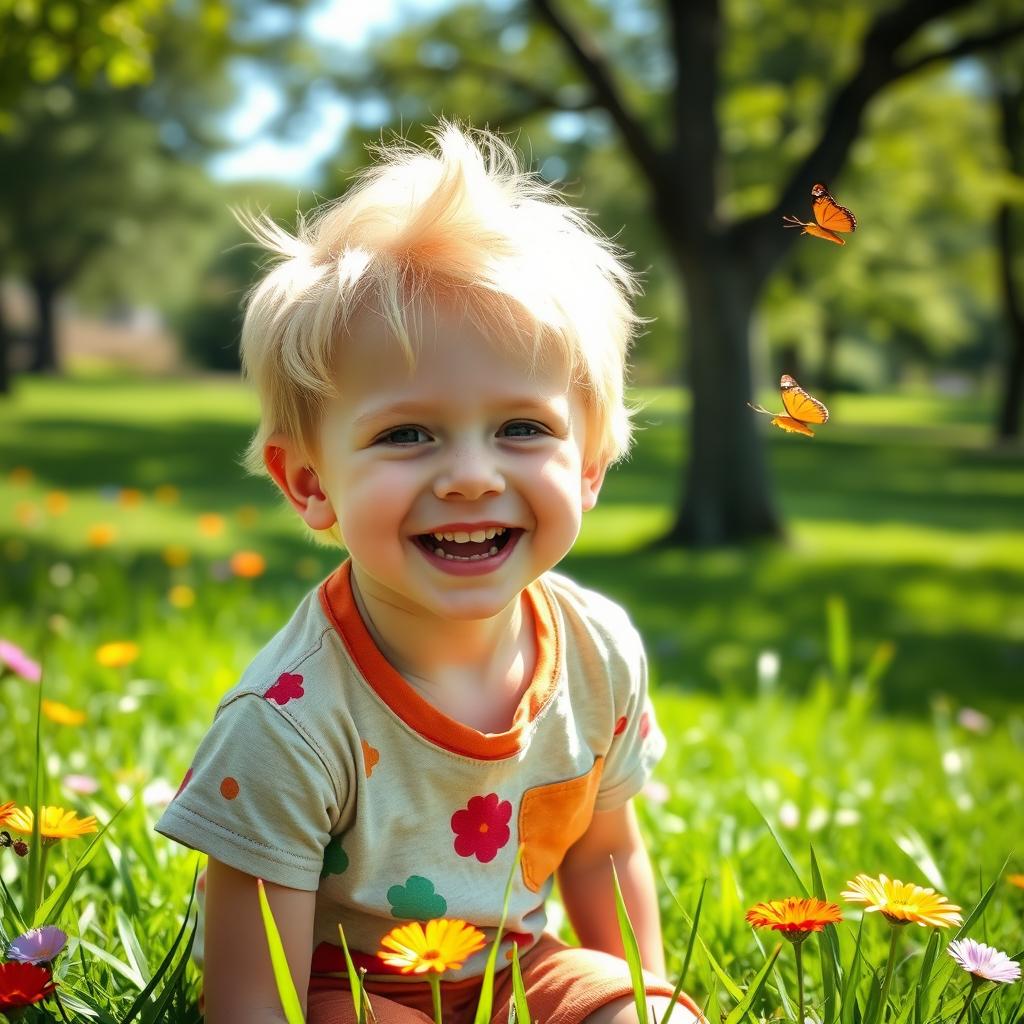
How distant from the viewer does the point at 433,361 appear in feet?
4.76

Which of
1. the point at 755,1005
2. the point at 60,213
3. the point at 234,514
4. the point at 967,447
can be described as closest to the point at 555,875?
the point at 755,1005

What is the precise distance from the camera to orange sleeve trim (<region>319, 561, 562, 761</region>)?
1529 mm

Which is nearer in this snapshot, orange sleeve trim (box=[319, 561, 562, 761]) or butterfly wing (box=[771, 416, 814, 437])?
butterfly wing (box=[771, 416, 814, 437])

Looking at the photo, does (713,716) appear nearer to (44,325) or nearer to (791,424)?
(791,424)

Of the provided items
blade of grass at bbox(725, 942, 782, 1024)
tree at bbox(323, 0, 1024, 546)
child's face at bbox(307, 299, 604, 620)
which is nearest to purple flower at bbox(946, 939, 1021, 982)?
blade of grass at bbox(725, 942, 782, 1024)

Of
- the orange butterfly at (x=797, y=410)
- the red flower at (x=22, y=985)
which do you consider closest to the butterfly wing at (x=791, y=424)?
the orange butterfly at (x=797, y=410)

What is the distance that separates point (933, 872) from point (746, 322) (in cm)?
664

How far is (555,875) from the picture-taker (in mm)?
1895

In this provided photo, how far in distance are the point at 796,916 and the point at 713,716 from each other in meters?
2.37

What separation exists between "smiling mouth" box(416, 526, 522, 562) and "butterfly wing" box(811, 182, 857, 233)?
545mm

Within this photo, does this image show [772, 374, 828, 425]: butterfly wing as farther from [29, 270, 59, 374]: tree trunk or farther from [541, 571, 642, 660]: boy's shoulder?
[29, 270, 59, 374]: tree trunk

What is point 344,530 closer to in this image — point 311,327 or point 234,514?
point 311,327

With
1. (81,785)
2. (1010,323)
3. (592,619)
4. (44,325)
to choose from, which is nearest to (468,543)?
(592,619)

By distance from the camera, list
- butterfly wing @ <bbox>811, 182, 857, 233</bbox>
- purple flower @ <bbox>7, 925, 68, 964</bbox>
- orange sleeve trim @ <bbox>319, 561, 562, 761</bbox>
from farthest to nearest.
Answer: orange sleeve trim @ <bbox>319, 561, 562, 761</bbox>, purple flower @ <bbox>7, 925, 68, 964</bbox>, butterfly wing @ <bbox>811, 182, 857, 233</bbox>
